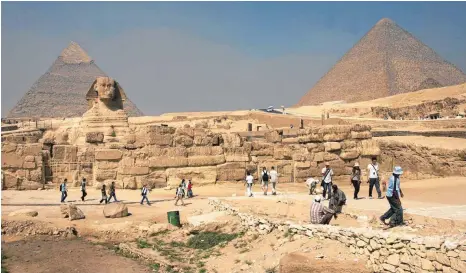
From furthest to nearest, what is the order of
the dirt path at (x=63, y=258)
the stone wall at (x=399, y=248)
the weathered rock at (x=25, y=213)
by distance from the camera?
1. the weathered rock at (x=25, y=213)
2. the dirt path at (x=63, y=258)
3. the stone wall at (x=399, y=248)

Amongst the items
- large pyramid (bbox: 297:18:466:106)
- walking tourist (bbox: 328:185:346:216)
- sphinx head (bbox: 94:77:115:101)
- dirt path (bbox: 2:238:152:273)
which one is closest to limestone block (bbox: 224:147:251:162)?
dirt path (bbox: 2:238:152:273)

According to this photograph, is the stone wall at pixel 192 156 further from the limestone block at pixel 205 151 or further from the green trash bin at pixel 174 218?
the green trash bin at pixel 174 218

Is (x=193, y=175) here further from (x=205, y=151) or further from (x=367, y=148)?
(x=367, y=148)

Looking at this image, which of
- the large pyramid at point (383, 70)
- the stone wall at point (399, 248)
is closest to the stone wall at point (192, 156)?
the stone wall at point (399, 248)

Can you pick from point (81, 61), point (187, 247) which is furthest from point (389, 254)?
point (81, 61)

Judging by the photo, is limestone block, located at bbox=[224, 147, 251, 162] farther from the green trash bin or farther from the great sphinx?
the great sphinx

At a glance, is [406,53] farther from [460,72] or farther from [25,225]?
[25,225]
